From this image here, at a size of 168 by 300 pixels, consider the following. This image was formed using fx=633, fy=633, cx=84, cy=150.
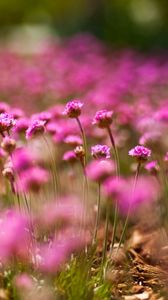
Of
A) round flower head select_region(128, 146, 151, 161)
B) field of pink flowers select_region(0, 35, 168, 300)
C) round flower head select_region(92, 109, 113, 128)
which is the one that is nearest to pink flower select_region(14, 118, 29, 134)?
field of pink flowers select_region(0, 35, 168, 300)

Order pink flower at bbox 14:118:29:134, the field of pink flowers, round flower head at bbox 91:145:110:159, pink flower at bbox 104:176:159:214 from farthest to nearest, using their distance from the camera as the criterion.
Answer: pink flower at bbox 14:118:29:134 → round flower head at bbox 91:145:110:159 → the field of pink flowers → pink flower at bbox 104:176:159:214

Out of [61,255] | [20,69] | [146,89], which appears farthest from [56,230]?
[20,69]

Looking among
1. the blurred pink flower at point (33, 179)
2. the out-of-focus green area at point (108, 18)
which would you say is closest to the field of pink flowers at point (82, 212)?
the blurred pink flower at point (33, 179)

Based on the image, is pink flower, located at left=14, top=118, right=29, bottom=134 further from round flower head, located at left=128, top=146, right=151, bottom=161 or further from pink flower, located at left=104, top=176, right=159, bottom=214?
pink flower, located at left=104, top=176, right=159, bottom=214

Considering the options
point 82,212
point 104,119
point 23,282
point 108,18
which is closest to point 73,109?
point 104,119

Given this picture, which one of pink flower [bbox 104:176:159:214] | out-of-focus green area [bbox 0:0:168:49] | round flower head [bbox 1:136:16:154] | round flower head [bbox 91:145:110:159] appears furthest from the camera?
out-of-focus green area [bbox 0:0:168:49]

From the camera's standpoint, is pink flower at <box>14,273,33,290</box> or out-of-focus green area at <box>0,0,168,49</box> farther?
out-of-focus green area at <box>0,0,168,49</box>

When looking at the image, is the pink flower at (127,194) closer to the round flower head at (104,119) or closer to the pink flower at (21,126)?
the round flower head at (104,119)

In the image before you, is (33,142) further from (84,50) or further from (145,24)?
(145,24)

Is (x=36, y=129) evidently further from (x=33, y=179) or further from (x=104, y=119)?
(x=33, y=179)
